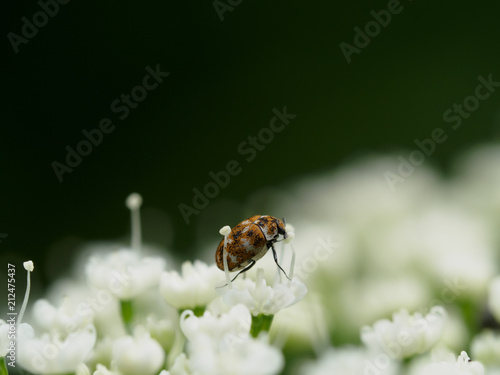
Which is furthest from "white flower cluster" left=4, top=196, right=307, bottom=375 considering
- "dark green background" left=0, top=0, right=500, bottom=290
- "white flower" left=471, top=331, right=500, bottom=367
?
"dark green background" left=0, top=0, right=500, bottom=290

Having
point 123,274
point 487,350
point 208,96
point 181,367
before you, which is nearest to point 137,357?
point 181,367

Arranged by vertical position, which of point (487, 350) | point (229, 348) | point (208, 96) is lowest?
point (487, 350)

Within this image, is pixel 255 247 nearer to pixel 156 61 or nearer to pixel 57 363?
pixel 57 363

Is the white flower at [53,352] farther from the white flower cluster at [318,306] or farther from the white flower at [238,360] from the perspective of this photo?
the white flower at [238,360]

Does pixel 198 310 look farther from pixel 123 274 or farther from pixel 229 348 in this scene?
pixel 229 348

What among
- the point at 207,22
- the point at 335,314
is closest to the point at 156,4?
the point at 207,22

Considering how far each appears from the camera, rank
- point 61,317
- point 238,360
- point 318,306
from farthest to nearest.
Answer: point 318,306 < point 61,317 < point 238,360

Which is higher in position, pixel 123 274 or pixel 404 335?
pixel 123 274
